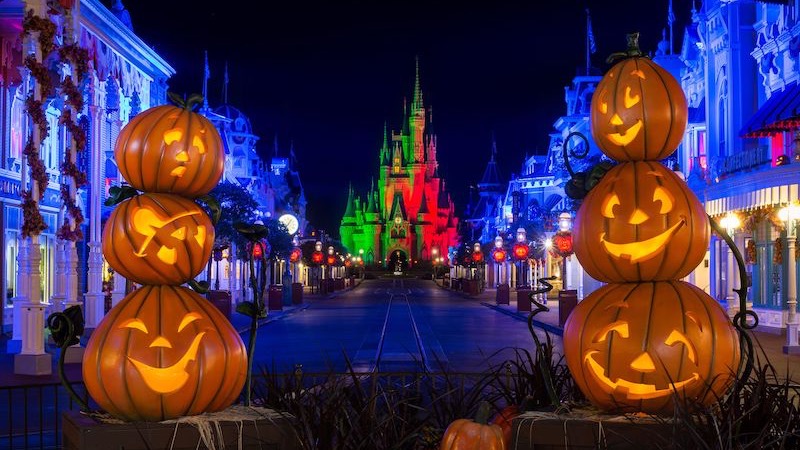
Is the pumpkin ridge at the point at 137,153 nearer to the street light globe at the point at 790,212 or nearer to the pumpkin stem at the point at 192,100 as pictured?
the pumpkin stem at the point at 192,100

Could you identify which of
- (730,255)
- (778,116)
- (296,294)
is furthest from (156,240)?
(296,294)

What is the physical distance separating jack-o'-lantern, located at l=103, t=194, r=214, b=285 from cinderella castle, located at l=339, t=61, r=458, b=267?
152631 mm

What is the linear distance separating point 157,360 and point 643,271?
2.71 meters

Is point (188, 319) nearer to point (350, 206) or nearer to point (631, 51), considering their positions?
point (631, 51)

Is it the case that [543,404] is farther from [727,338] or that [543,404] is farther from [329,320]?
[329,320]

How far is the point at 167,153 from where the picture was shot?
549 centimetres

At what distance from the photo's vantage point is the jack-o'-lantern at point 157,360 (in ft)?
16.6

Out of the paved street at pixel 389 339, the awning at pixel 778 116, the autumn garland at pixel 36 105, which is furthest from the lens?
the awning at pixel 778 116

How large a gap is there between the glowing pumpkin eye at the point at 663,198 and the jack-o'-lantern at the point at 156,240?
2590 mm

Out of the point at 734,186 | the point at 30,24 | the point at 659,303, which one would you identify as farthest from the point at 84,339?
the point at 659,303

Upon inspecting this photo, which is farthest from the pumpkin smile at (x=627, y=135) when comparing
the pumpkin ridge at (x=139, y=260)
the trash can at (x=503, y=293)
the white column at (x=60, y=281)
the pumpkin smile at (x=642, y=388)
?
the trash can at (x=503, y=293)

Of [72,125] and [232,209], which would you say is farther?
[232,209]

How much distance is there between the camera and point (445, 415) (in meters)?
6.05

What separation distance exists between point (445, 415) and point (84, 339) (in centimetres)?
1759
